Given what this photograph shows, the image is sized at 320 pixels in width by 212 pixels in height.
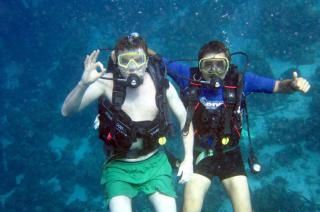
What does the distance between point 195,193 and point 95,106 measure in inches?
472

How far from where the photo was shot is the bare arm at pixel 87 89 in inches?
177

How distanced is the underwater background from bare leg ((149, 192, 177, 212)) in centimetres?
772

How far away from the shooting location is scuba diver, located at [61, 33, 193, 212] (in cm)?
486

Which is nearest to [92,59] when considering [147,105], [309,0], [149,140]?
[147,105]

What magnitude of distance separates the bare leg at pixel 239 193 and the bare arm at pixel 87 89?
10.6 ft

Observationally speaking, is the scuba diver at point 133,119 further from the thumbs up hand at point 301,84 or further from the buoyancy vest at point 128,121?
the thumbs up hand at point 301,84

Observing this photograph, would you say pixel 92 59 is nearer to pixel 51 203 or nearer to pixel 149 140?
pixel 149 140

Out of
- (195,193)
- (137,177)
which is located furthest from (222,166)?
(137,177)

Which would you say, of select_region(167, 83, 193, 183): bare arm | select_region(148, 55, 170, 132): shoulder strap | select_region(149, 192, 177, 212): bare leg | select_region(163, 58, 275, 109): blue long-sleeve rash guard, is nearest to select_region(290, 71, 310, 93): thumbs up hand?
select_region(163, 58, 275, 109): blue long-sleeve rash guard

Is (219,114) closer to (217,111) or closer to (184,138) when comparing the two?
(217,111)

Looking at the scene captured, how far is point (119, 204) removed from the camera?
489 cm

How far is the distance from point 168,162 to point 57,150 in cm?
1262

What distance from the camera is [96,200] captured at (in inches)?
586

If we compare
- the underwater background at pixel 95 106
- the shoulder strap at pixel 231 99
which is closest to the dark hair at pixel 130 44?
the shoulder strap at pixel 231 99
